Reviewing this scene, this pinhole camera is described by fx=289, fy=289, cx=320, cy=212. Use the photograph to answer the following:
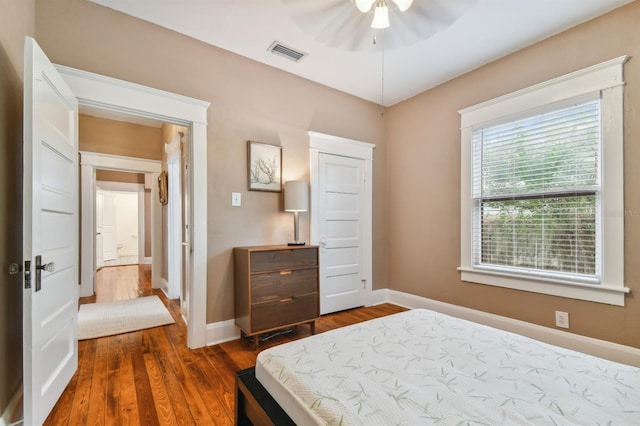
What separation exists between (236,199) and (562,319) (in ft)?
10.1

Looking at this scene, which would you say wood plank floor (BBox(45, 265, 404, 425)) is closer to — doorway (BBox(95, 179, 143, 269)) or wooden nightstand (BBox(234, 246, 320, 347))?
wooden nightstand (BBox(234, 246, 320, 347))

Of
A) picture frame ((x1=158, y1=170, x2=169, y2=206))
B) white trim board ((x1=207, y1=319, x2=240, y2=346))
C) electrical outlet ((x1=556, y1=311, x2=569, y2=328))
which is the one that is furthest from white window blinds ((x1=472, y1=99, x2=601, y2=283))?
picture frame ((x1=158, y1=170, x2=169, y2=206))

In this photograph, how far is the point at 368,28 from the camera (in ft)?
7.06

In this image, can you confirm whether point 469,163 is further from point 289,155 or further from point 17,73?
point 17,73

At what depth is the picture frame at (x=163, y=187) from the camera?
14.8ft

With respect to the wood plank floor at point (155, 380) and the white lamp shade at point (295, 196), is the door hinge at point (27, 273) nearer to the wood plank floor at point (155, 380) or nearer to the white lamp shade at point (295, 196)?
the wood plank floor at point (155, 380)

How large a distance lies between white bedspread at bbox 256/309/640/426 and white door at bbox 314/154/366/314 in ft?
6.53


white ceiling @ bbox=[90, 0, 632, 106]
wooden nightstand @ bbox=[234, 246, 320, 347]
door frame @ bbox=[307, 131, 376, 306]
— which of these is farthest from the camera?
door frame @ bbox=[307, 131, 376, 306]

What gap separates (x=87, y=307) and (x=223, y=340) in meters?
2.47

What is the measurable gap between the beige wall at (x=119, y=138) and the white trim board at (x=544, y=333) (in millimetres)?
4725

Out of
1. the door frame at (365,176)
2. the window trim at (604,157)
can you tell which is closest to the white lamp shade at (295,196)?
the door frame at (365,176)

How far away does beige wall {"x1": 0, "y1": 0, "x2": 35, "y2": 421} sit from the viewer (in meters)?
1.54

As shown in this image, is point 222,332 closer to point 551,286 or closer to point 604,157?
point 551,286

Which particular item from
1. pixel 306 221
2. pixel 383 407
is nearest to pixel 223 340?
pixel 306 221
